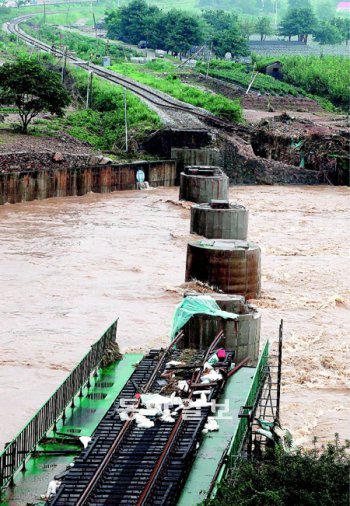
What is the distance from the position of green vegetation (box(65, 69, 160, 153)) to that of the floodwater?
11.8 meters

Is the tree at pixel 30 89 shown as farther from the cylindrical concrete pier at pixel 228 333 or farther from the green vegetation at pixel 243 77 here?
the cylindrical concrete pier at pixel 228 333

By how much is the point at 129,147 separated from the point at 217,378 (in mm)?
55442

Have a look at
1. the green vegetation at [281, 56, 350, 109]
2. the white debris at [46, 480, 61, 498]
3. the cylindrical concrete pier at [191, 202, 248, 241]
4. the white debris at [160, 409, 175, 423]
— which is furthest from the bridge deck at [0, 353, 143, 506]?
the green vegetation at [281, 56, 350, 109]

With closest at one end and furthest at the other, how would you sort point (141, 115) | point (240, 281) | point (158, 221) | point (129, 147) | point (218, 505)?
point (218, 505) < point (240, 281) < point (158, 221) < point (129, 147) < point (141, 115)

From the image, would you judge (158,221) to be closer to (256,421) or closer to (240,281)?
(240,281)

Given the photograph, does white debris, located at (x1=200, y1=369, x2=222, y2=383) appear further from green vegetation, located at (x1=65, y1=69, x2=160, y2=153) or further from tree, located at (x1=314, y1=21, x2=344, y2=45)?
tree, located at (x1=314, y1=21, x2=344, y2=45)

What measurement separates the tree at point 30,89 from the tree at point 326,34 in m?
96.8

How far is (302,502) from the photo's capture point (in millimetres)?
18125

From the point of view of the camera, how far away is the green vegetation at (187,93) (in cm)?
8931

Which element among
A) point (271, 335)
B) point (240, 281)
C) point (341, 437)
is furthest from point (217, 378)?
point (240, 281)

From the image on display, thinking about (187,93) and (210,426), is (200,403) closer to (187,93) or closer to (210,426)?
(210,426)

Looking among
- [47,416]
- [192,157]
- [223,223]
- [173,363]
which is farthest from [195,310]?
[192,157]

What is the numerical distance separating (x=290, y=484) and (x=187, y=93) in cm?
8217

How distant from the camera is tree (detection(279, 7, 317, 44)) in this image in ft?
548
